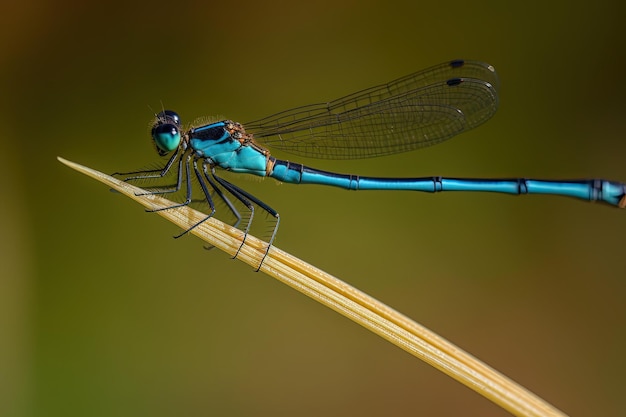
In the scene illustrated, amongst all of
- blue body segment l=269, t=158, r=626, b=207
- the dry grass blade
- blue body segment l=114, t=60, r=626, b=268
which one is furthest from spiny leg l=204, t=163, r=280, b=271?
the dry grass blade

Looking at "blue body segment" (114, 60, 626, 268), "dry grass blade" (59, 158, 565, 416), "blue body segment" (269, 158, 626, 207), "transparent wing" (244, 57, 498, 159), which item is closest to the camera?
"dry grass blade" (59, 158, 565, 416)

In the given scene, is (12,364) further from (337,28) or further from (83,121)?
(337,28)

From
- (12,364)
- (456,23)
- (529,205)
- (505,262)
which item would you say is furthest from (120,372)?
(456,23)

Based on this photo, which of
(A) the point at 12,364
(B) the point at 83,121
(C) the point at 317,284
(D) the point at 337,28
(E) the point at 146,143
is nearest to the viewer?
(C) the point at 317,284

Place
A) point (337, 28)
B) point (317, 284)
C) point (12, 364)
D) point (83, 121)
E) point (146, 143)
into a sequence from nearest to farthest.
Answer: point (317, 284) → point (12, 364) → point (83, 121) → point (146, 143) → point (337, 28)

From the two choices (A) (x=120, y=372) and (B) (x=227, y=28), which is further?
(B) (x=227, y=28)

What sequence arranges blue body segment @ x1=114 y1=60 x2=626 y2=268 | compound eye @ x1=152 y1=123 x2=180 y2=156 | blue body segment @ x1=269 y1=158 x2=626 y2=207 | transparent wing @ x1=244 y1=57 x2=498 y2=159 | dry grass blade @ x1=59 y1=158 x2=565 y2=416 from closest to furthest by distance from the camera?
dry grass blade @ x1=59 y1=158 x2=565 y2=416, compound eye @ x1=152 y1=123 x2=180 y2=156, blue body segment @ x1=114 y1=60 x2=626 y2=268, blue body segment @ x1=269 y1=158 x2=626 y2=207, transparent wing @ x1=244 y1=57 x2=498 y2=159

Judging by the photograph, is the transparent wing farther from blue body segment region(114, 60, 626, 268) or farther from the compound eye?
the compound eye
